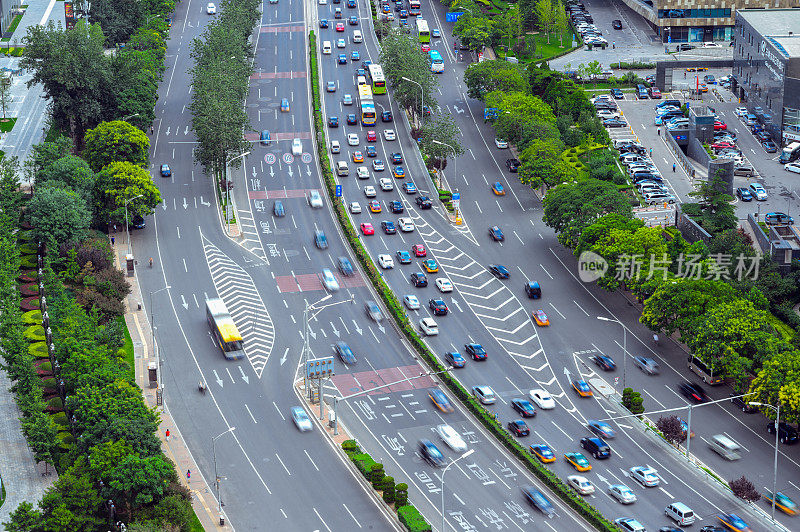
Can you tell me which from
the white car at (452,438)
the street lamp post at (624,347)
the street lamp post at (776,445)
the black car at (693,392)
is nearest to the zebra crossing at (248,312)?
the white car at (452,438)

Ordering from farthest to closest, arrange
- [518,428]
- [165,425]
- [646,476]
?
1. [165,425]
2. [518,428]
3. [646,476]

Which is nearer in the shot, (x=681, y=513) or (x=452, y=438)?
(x=681, y=513)

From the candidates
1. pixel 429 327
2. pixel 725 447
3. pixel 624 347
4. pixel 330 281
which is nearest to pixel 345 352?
pixel 429 327

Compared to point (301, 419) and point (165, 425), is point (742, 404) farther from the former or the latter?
point (165, 425)

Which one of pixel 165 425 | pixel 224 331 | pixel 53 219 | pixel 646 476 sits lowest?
pixel 646 476

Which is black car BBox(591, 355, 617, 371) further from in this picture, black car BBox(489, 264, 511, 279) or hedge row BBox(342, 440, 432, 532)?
hedge row BBox(342, 440, 432, 532)

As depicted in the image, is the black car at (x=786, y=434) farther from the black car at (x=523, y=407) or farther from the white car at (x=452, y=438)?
the white car at (x=452, y=438)

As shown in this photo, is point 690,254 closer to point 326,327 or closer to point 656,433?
point 656,433
